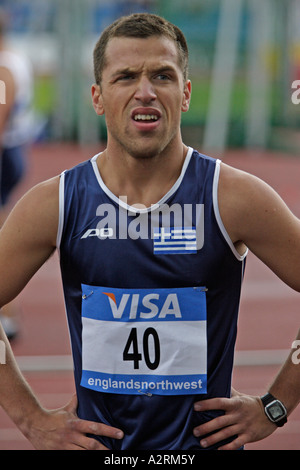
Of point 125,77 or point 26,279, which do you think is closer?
point 125,77

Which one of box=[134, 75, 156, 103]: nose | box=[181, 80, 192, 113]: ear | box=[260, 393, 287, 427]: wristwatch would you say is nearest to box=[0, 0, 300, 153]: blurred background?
box=[181, 80, 192, 113]: ear

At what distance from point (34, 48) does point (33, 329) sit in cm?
1765

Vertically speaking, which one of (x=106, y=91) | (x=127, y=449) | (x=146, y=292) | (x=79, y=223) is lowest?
(x=127, y=449)

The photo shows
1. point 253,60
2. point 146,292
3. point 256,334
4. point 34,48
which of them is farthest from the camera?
point 34,48

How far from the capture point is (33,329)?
25.6 ft

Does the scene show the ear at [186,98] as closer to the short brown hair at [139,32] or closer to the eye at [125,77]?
the short brown hair at [139,32]

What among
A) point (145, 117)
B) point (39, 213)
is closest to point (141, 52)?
point (145, 117)

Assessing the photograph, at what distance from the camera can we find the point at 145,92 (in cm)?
257

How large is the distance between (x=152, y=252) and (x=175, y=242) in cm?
7

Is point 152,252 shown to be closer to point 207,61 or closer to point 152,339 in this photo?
point 152,339

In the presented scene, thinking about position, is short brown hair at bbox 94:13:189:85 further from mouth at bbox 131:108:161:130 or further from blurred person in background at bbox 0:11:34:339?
blurred person in background at bbox 0:11:34:339

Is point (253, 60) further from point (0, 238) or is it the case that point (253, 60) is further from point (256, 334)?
point (0, 238)

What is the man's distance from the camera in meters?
2.62

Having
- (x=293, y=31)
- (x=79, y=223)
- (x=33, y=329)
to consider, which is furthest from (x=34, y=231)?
(x=293, y=31)
